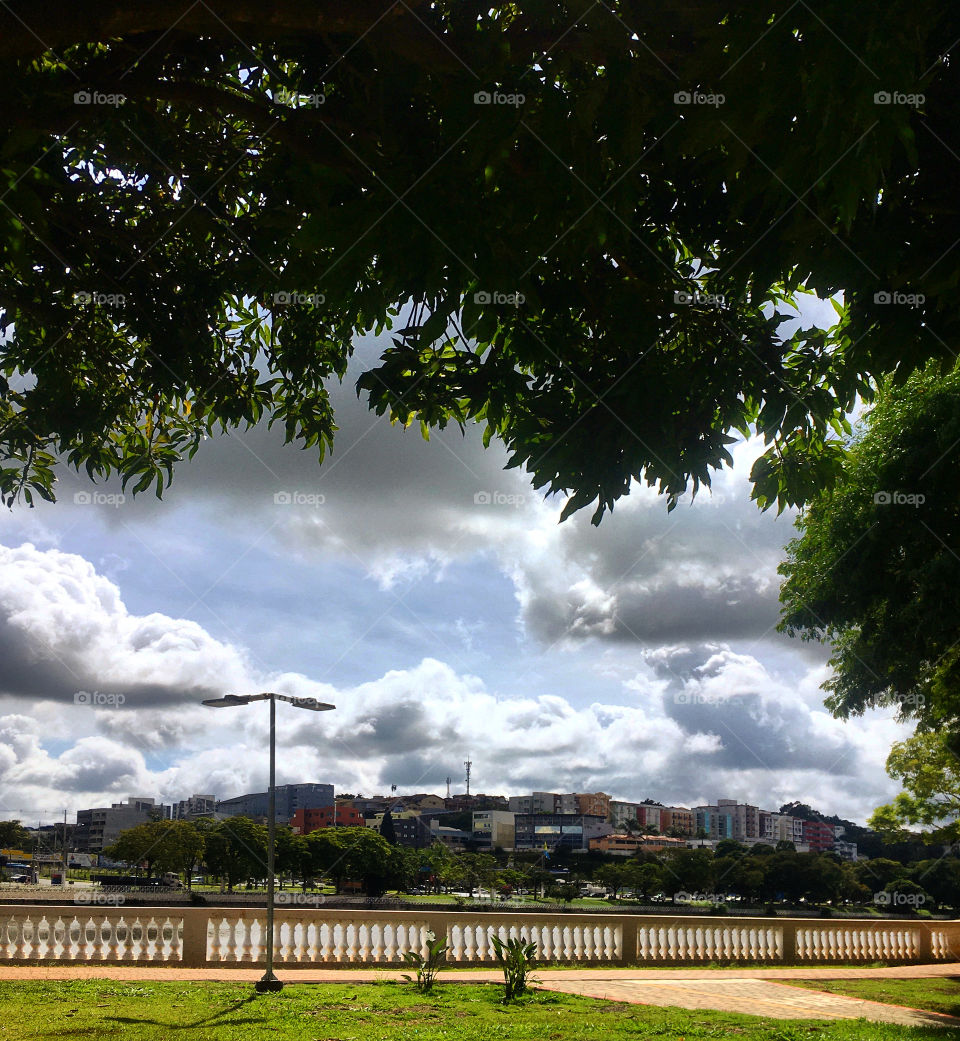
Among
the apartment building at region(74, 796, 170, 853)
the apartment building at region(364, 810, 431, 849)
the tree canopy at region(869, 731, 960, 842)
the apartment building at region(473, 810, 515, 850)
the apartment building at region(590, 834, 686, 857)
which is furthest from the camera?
the apartment building at region(590, 834, 686, 857)

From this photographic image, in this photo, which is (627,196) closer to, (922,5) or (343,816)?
(922,5)

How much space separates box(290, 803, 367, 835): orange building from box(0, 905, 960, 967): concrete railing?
6108 cm

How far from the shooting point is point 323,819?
82875mm

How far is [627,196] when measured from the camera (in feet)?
16.5

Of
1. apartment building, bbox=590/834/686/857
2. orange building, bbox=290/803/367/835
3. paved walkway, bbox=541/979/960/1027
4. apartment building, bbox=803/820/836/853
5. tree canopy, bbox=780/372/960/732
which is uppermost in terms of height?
tree canopy, bbox=780/372/960/732

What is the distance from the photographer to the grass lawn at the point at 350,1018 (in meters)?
8.83

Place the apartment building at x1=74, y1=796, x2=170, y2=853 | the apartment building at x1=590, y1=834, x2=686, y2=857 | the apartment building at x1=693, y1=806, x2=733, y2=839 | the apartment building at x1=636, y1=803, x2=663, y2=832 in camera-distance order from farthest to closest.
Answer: the apartment building at x1=693, y1=806, x2=733, y2=839 → the apartment building at x1=636, y1=803, x2=663, y2=832 → the apartment building at x1=590, y1=834, x2=686, y2=857 → the apartment building at x1=74, y1=796, x2=170, y2=853

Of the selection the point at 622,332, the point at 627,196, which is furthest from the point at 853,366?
the point at 627,196

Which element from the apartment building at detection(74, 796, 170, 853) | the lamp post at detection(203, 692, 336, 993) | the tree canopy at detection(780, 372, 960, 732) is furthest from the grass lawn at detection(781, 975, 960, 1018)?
the apartment building at detection(74, 796, 170, 853)

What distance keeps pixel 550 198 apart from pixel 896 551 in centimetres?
1062

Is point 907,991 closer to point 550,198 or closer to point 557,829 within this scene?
point 550,198

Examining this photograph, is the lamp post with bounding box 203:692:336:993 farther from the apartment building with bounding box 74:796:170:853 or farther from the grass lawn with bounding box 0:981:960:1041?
the apartment building with bounding box 74:796:170:853

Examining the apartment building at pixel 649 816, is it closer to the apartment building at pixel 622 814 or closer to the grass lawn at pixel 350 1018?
the apartment building at pixel 622 814

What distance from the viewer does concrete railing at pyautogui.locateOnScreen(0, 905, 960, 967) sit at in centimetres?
1348
